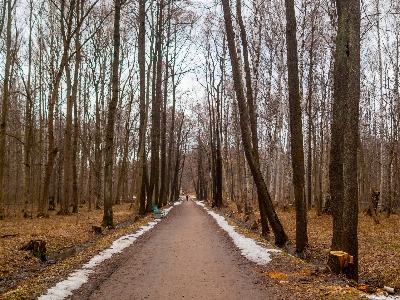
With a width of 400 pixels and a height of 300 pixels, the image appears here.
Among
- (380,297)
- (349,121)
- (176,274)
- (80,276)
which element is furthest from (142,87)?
(380,297)

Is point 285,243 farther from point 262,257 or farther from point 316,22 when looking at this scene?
point 316,22

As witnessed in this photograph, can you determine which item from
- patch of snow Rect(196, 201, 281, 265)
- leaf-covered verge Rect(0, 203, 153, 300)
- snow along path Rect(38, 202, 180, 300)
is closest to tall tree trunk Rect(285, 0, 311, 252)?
patch of snow Rect(196, 201, 281, 265)

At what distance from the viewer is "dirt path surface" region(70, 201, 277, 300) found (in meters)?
5.73

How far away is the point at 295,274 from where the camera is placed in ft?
21.9

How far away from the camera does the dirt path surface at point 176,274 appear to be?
5.73 metres

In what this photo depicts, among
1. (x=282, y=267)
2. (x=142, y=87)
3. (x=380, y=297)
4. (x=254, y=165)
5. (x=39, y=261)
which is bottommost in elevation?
(x=39, y=261)

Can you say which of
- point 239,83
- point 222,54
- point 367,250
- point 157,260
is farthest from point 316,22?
point 157,260

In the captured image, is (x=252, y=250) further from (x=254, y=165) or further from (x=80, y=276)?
(x=80, y=276)

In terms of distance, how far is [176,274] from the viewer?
7.05 meters

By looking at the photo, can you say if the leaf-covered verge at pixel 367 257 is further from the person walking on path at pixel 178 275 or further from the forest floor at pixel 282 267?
the person walking on path at pixel 178 275

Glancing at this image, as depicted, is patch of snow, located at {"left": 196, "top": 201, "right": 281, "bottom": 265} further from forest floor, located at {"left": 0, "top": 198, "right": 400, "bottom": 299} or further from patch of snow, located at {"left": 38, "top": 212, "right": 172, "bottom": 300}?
patch of snow, located at {"left": 38, "top": 212, "right": 172, "bottom": 300}

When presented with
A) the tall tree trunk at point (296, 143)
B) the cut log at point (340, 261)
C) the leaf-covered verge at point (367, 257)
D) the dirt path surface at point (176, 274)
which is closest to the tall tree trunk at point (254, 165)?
the leaf-covered verge at point (367, 257)

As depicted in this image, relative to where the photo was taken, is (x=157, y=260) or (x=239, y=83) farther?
(x=239, y=83)

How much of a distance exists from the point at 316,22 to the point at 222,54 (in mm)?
8439
